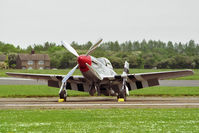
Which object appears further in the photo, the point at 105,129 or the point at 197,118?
the point at 197,118

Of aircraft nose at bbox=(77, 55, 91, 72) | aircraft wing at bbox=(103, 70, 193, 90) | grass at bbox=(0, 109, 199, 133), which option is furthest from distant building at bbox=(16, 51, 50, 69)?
grass at bbox=(0, 109, 199, 133)

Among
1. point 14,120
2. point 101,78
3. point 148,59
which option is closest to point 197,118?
point 14,120

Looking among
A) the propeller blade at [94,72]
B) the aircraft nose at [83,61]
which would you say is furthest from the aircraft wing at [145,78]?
the aircraft nose at [83,61]

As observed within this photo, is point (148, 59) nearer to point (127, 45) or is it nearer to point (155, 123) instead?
point (155, 123)

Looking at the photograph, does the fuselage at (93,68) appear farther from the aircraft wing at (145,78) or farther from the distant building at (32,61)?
the distant building at (32,61)

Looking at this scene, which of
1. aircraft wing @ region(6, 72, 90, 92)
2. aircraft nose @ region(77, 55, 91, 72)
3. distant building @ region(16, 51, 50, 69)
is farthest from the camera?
distant building @ region(16, 51, 50, 69)

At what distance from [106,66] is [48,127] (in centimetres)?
1781

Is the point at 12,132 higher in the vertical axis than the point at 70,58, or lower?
lower

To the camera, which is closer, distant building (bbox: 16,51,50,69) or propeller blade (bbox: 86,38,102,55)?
A: propeller blade (bbox: 86,38,102,55)

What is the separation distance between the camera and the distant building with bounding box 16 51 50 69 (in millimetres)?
150363

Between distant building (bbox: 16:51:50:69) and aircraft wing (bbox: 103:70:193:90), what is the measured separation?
377 ft

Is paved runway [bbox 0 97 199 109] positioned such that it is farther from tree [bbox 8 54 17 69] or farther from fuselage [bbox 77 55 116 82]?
tree [bbox 8 54 17 69]

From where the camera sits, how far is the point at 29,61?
161 meters

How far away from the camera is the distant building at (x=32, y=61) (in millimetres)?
150363
